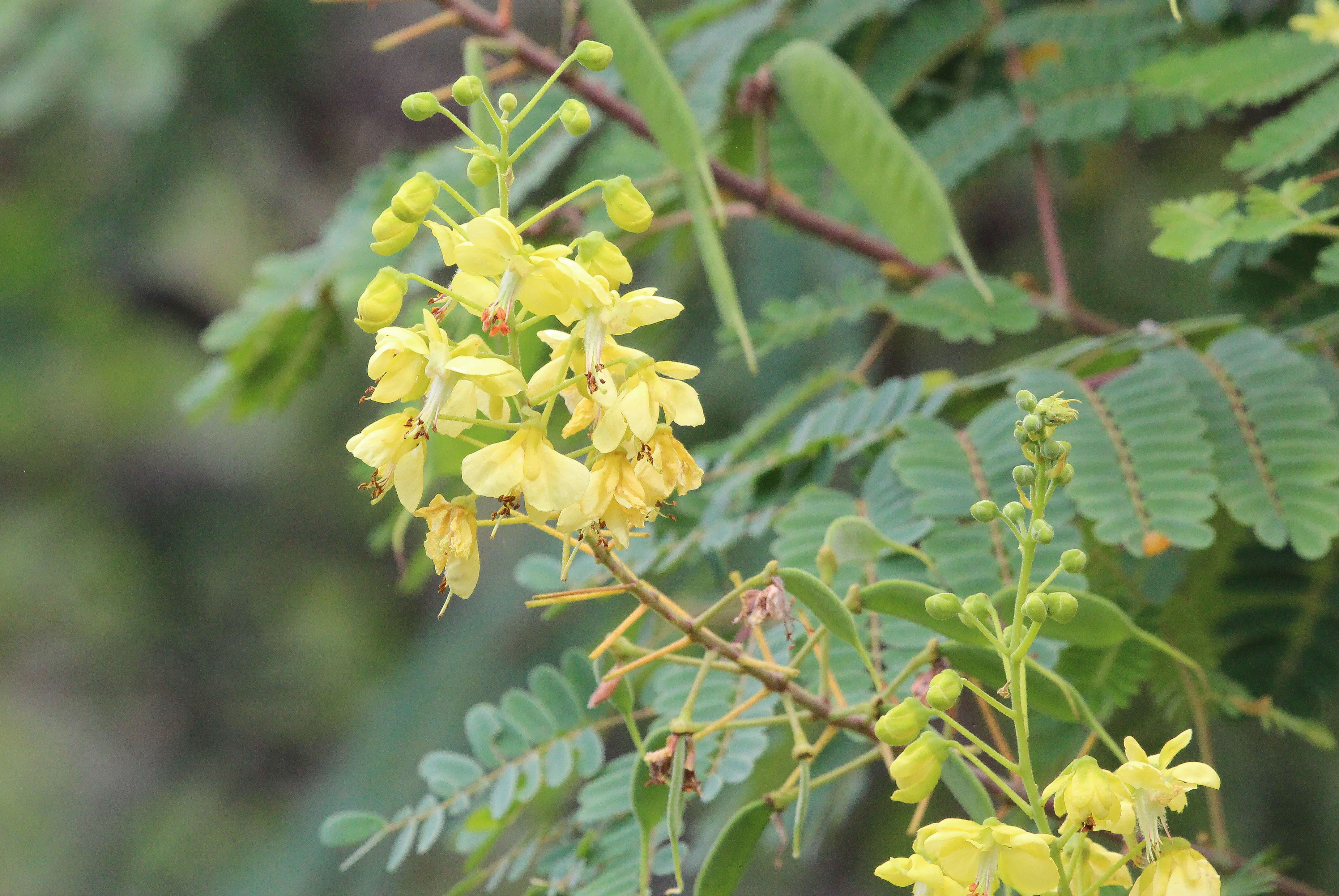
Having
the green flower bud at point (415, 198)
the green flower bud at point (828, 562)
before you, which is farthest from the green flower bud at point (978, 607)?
the green flower bud at point (415, 198)

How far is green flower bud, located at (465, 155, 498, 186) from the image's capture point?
A: 60cm

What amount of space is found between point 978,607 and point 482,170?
343 mm

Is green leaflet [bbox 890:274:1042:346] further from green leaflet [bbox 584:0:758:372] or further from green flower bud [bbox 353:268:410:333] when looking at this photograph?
green flower bud [bbox 353:268:410:333]

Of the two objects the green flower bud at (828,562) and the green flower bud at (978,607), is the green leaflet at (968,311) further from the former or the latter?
the green flower bud at (978,607)

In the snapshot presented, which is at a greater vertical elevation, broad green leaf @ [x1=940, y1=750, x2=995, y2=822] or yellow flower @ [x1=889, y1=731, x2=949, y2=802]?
yellow flower @ [x1=889, y1=731, x2=949, y2=802]

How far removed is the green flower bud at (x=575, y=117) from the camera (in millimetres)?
615

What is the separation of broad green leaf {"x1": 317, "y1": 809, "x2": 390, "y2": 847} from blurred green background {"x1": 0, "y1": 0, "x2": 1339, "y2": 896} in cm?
83

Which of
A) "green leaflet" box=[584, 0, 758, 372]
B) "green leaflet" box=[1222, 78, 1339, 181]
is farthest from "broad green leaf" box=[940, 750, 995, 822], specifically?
"green leaflet" box=[1222, 78, 1339, 181]

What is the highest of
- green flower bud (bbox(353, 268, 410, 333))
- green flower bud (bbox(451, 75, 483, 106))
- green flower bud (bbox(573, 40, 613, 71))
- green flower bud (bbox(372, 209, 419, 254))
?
→ green flower bud (bbox(451, 75, 483, 106))

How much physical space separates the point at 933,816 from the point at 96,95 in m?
2.02

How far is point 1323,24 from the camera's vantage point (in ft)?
4.07

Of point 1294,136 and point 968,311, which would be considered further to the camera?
point 968,311

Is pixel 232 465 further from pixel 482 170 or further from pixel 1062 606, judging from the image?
pixel 1062 606

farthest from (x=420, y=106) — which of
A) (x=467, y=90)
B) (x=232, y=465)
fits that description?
(x=232, y=465)
